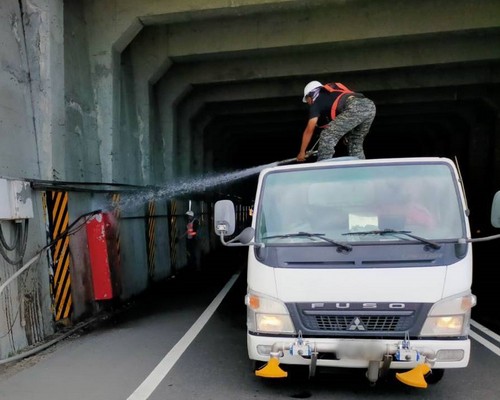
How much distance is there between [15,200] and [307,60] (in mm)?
7345

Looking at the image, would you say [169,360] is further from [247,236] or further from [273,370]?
[247,236]

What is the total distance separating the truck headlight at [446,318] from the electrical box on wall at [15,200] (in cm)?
490

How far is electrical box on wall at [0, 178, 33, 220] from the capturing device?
17.8 feet

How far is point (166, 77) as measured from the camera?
11672 millimetres

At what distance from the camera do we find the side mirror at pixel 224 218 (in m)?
4.41

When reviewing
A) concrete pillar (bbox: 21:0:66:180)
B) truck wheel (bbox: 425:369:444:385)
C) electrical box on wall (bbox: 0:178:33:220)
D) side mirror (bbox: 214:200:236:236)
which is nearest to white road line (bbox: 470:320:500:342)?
truck wheel (bbox: 425:369:444:385)

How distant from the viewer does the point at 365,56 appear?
10.3 m

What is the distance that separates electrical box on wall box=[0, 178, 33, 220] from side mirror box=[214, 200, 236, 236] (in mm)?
2849

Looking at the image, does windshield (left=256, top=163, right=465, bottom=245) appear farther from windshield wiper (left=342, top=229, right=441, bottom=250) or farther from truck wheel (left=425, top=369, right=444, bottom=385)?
truck wheel (left=425, top=369, right=444, bottom=385)

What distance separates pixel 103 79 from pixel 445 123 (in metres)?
14.4

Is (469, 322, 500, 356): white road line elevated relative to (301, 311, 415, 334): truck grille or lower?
lower

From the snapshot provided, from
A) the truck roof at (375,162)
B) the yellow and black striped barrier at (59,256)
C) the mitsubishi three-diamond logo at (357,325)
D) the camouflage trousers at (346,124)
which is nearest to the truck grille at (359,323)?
Answer: the mitsubishi three-diamond logo at (357,325)

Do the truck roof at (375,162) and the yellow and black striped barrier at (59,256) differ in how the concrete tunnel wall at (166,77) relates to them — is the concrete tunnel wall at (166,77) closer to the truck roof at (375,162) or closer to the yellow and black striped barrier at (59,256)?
the yellow and black striped barrier at (59,256)

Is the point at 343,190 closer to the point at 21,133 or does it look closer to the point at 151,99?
the point at 21,133
